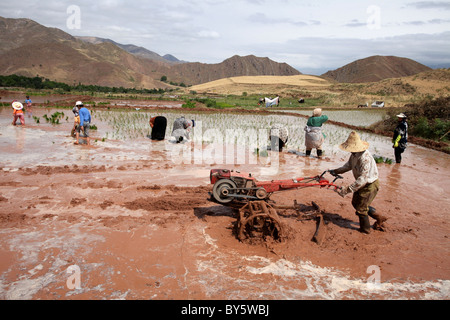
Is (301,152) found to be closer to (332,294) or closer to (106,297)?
(332,294)

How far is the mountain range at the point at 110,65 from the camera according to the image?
7131cm

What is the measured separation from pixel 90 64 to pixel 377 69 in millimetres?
83922

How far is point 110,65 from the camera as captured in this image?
7681 centimetres

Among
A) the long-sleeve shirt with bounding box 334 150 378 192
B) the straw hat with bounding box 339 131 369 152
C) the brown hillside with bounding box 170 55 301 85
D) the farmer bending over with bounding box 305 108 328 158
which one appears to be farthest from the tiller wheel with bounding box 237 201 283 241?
the brown hillside with bounding box 170 55 301 85

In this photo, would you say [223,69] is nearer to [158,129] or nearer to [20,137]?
[158,129]

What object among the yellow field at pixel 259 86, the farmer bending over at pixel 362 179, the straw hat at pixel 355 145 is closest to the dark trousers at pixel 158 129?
the farmer bending over at pixel 362 179

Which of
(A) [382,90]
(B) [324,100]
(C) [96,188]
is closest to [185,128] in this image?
(C) [96,188]

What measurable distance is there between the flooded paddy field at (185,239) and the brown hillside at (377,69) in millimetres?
99083

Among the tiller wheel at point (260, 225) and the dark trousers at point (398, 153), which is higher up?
the dark trousers at point (398, 153)

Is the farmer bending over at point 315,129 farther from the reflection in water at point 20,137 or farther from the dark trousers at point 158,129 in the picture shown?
the reflection in water at point 20,137

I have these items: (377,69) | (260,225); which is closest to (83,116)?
(260,225)
